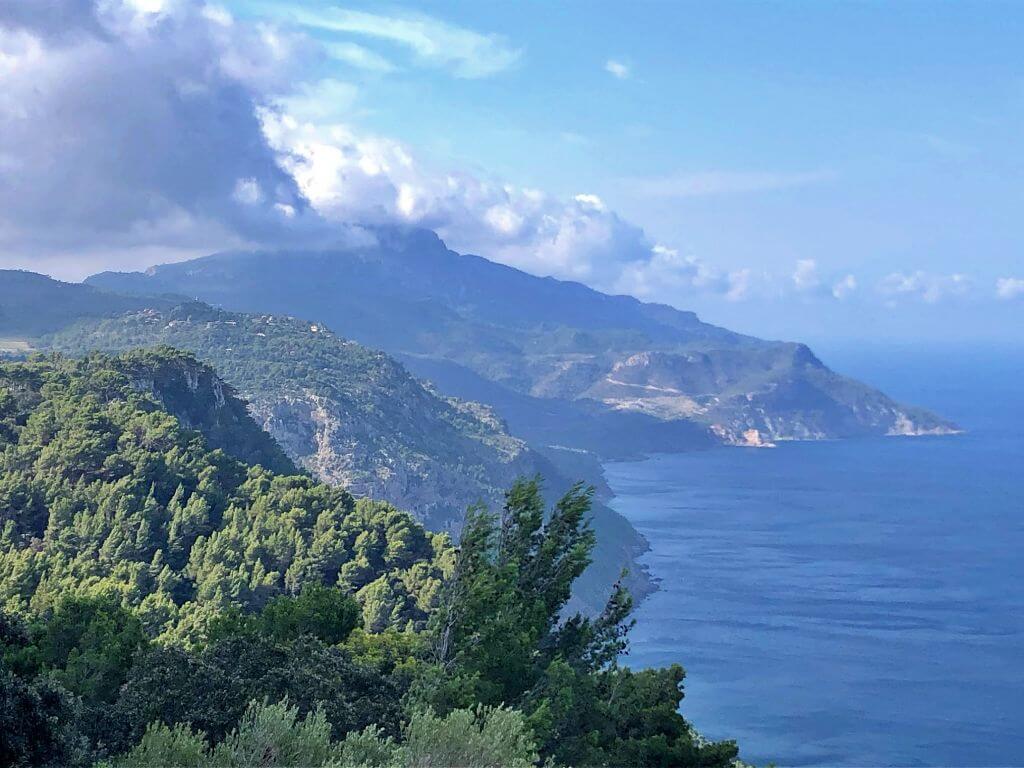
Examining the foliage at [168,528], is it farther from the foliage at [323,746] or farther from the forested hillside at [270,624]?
the foliage at [323,746]

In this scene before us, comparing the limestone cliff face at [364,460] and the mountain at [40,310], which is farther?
the mountain at [40,310]

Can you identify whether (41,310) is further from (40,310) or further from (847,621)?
(847,621)

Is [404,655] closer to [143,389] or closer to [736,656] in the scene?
[143,389]

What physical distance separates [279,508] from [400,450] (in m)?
84.1

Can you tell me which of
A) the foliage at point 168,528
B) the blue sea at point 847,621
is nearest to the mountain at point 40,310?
the blue sea at point 847,621

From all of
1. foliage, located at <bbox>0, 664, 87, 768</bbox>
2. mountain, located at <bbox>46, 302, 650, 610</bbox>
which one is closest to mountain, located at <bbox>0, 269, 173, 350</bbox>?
mountain, located at <bbox>46, 302, 650, 610</bbox>

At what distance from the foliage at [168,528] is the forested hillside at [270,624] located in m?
0.11

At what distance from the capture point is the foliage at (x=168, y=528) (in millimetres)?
47188

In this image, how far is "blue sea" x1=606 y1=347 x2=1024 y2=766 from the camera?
79.4 m

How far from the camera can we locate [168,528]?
174 ft

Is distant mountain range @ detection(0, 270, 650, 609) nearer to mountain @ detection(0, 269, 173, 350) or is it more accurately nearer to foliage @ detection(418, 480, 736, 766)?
mountain @ detection(0, 269, 173, 350)

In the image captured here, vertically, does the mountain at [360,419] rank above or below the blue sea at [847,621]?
above

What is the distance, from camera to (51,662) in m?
28.5

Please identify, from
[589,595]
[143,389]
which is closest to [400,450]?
[589,595]
